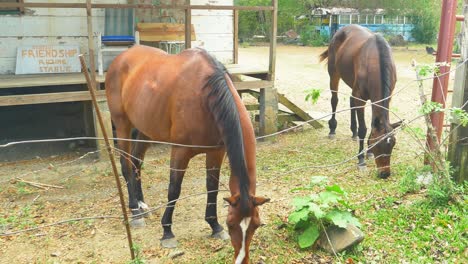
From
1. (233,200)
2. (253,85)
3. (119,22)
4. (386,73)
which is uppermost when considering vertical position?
(119,22)

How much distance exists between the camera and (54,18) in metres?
7.16

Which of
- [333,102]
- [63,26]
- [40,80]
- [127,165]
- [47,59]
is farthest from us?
[333,102]

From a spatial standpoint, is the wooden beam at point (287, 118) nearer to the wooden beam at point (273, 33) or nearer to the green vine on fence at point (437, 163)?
the wooden beam at point (273, 33)

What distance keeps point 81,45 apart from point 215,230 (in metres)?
4.84

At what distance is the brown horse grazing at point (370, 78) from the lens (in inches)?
202

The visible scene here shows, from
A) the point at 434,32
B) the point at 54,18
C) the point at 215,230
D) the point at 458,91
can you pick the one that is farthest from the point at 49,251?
the point at 434,32

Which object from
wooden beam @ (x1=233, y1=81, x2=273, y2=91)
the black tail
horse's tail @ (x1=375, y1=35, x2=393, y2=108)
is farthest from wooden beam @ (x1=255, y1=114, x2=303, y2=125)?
the black tail

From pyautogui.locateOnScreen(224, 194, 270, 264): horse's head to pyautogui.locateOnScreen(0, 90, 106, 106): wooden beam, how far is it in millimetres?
4002

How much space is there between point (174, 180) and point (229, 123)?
2.95ft

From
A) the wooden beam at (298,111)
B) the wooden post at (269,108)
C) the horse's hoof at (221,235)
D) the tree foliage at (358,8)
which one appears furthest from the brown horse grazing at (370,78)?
the tree foliage at (358,8)

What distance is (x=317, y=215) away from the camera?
140 inches

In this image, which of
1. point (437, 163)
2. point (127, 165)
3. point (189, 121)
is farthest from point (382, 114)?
point (127, 165)

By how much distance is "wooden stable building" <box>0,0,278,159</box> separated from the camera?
22.4 ft

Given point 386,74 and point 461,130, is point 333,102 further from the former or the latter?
point 461,130
